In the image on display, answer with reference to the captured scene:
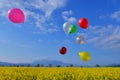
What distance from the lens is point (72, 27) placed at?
48.5 feet

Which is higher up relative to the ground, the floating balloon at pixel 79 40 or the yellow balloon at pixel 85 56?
the floating balloon at pixel 79 40

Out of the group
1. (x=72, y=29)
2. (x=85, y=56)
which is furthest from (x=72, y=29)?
(x=85, y=56)

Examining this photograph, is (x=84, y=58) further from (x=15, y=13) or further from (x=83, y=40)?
(x=15, y=13)

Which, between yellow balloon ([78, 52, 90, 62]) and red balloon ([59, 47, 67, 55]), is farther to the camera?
red balloon ([59, 47, 67, 55])

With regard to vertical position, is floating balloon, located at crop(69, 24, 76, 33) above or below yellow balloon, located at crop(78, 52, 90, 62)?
above

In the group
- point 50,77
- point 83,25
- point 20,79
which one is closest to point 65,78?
point 50,77

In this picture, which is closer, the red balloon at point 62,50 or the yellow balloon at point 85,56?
the yellow balloon at point 85,56

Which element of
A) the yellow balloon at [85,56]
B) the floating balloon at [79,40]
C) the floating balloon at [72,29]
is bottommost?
the yellow balloon at [85,56]

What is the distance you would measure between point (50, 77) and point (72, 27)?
3571 millimetres

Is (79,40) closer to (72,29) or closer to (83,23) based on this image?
(72,29)

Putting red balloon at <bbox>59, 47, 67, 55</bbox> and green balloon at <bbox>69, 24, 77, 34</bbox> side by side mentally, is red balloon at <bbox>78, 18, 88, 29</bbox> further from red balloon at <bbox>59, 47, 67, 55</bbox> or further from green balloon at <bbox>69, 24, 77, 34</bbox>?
red balloon at <bbox>59, 47, 67, 55</bbox>

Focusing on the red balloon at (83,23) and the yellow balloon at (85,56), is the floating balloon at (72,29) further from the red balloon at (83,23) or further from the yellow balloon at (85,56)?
the yellow balloon at (85,56)

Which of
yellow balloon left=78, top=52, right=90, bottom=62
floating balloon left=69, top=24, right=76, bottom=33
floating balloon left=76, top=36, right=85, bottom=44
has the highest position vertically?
floating balloon left=69, top=24, right=76, bottom=33

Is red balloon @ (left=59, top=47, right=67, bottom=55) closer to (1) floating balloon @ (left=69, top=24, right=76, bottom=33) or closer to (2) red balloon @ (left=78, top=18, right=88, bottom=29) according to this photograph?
(1) floating balloon @ (left=69, top=24, right=76, bottom=33)
